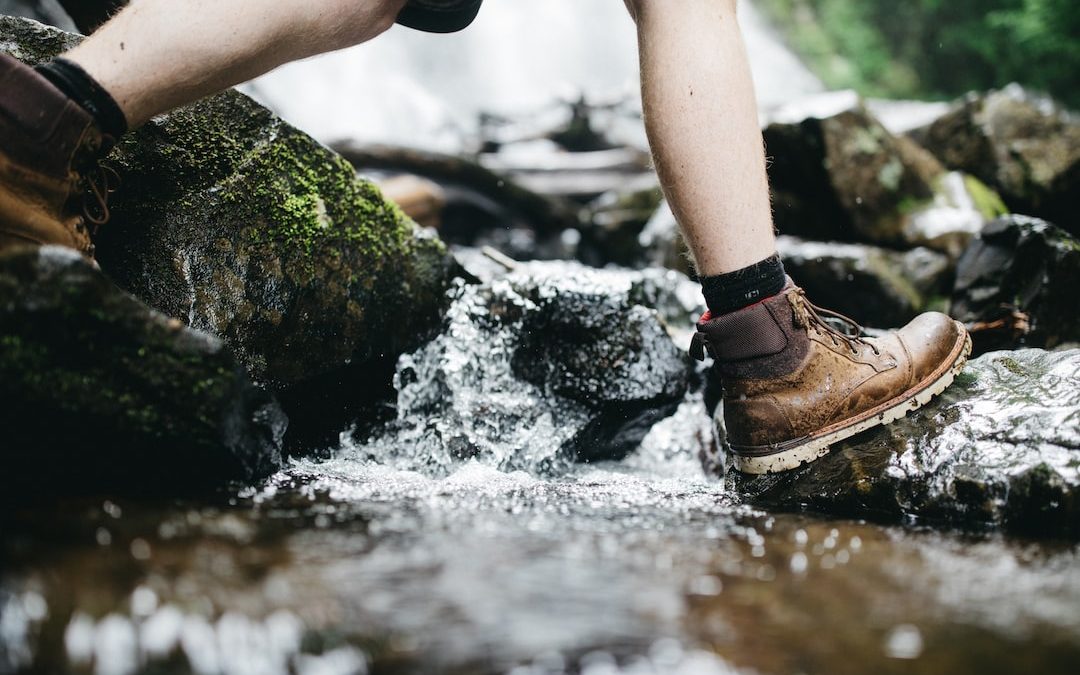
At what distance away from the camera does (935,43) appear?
1973cm

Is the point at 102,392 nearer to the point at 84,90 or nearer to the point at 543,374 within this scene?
the point at 84,90

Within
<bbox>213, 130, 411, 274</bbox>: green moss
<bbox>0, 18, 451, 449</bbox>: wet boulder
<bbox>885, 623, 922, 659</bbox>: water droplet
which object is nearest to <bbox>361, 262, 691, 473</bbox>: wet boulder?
<bbox>0, 18, 451, 449</bbox>: wet boulder

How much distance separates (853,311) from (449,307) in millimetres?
3181

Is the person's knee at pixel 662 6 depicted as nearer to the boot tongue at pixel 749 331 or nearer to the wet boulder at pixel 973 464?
the boot tongue at pixel 749 331

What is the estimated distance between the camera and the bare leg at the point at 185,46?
59.8 inches

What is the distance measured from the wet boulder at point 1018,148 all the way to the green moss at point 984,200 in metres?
0.24

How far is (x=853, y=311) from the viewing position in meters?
4.59

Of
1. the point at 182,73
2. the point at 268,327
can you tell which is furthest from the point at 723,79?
the point at 268,327

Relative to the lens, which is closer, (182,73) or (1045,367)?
(182,73)

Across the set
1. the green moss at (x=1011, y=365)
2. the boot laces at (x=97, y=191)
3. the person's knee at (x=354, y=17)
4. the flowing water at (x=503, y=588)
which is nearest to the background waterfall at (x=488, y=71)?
the person's knee at (x=354, y=17)

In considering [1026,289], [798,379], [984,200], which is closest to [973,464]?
[798,379]

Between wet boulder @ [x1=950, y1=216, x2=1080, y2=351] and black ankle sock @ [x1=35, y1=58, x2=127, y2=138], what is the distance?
3570mm

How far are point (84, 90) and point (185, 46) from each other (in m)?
0.24

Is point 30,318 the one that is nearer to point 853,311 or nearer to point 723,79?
point 723,79
